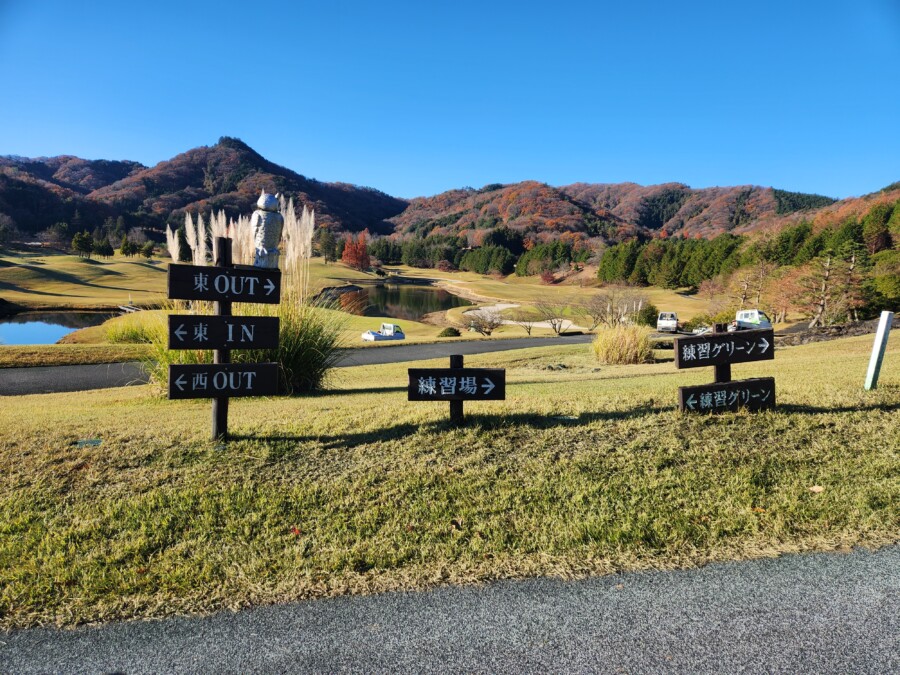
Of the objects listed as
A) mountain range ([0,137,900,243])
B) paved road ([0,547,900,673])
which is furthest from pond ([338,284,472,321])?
mountain range ([0,137,900,243])

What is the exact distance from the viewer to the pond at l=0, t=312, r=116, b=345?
85.3 feet

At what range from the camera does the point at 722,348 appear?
17.4 feet

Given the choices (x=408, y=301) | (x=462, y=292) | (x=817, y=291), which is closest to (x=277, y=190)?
(x=462, y=292)

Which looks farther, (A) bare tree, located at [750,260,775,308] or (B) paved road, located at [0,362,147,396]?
(A) bare tree, located at [750,260,775,308]

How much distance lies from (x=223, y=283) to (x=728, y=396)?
16.3ft

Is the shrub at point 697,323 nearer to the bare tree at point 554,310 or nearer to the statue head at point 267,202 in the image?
the bare tree at point 554,310

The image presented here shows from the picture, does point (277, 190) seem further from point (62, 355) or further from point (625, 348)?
point (625, 348)

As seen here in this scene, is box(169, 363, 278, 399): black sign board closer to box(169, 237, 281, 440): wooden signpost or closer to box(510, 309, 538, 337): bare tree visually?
box(169, 237, 281, 440): wooden signpost

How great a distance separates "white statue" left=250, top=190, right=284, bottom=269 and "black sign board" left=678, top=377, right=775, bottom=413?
21.2 feet

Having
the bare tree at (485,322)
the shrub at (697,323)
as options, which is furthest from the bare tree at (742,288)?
the bare tree at (485,322)

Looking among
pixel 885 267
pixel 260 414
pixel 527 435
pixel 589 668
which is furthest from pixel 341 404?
pixel 885 267

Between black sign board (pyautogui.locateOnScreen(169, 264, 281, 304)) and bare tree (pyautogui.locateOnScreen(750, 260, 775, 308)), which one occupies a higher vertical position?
bare tree (pyautogui.locateOnScreen(750, 260, 775, 308))

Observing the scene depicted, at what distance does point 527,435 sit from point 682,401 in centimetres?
161

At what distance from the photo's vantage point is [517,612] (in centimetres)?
262
